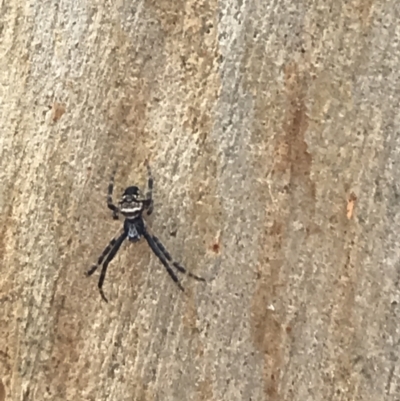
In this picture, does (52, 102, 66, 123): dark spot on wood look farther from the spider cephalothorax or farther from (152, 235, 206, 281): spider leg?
(152, 235, 206, 281): spider leg

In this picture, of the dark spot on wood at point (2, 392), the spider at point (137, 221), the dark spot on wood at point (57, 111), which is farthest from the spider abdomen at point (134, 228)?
the dark spot on wood at point (2, 392)

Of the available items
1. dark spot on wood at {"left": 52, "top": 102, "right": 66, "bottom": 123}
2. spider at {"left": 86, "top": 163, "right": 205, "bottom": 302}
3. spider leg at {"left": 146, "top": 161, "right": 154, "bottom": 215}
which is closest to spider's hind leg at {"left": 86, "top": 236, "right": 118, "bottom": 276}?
spider at {"left": 86, "top": 163, "right": 205, "bottom": 302}

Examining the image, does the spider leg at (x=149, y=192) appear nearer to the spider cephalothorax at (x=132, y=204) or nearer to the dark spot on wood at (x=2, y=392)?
the spider cephalothorax at (x=132, y=204)

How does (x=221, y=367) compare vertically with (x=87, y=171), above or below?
below

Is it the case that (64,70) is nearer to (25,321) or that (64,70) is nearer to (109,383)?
(25,321)

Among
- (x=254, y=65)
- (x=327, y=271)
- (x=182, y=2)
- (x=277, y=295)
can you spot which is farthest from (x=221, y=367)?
(x=182, y=2)

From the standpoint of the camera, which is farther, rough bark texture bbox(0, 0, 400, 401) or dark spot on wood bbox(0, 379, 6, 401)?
dark spot on wood bbox(0, 379, 6, 401)

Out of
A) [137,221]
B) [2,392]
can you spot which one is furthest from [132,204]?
[2,392]

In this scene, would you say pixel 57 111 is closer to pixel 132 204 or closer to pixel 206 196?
pixel 132 204
